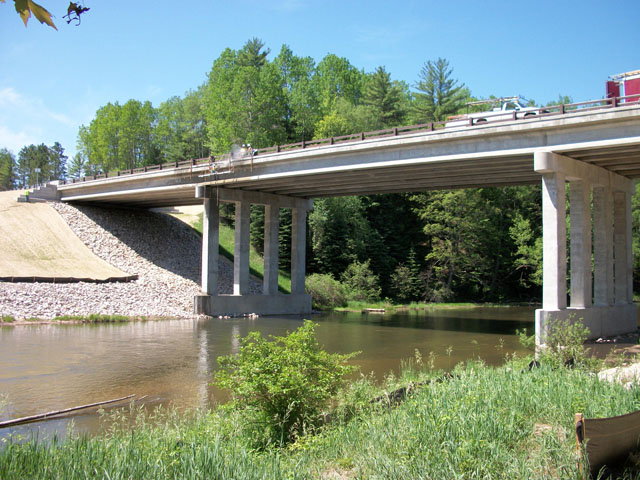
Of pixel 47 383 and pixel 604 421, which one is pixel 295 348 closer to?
pixel 604 421

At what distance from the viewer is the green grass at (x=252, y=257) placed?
52647 mm

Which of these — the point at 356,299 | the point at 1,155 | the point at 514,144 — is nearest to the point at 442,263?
the point at 356,299

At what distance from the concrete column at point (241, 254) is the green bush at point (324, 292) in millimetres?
8306

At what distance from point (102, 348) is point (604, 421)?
20086 mm

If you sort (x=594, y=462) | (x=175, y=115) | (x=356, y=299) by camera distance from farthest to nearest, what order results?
1. (x=175, y=115)
2. (x=356, y=299)
3. (x=594, y=462)

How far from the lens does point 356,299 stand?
52719 millimetres

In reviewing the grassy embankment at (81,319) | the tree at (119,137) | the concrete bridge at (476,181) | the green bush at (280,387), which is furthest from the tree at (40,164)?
the green bush at (280,387)

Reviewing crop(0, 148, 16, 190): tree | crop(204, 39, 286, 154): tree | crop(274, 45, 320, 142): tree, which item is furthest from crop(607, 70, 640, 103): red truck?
crop(0, 148, 16, 190): tree

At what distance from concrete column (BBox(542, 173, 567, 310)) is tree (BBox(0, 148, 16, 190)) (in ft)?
418

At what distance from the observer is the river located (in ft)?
45.2

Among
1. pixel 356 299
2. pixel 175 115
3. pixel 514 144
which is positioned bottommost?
pixel 356 299

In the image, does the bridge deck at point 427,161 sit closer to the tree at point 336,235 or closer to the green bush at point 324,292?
the green bush at point 324,292

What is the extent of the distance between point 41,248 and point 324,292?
23.2m

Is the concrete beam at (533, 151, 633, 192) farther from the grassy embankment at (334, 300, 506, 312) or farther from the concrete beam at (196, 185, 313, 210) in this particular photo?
the grassy embankment at (334, 300, 506, 312)
